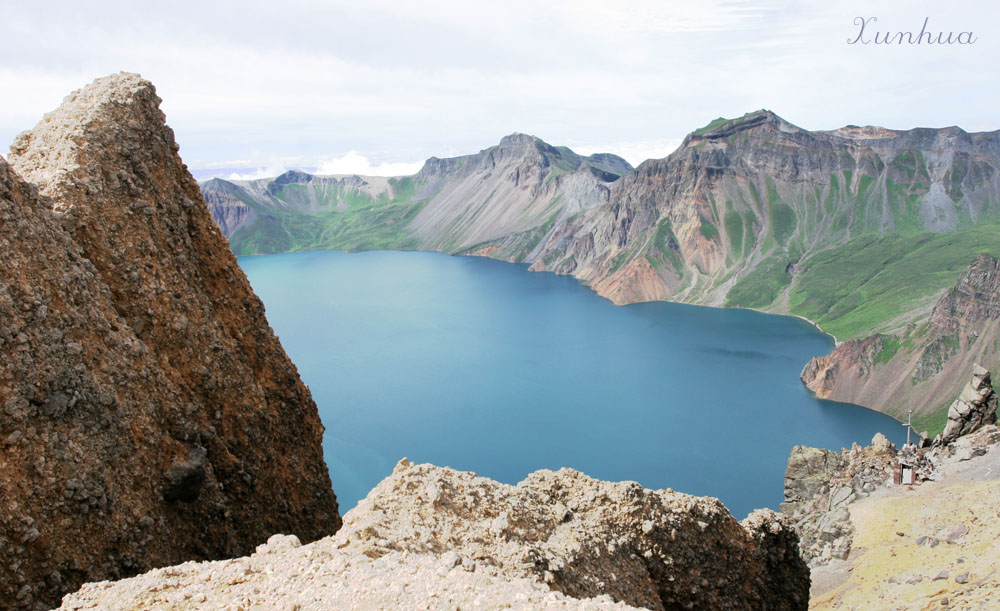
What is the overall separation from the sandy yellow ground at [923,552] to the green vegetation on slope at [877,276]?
298 ft

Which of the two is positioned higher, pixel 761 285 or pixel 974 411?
pixel 761 285

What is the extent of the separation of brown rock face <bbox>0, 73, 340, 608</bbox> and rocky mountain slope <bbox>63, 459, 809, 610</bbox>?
230 cm

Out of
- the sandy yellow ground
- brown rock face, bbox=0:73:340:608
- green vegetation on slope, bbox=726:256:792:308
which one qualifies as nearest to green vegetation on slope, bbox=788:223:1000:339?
green vegetation on slope, bbox=726:256:792:308

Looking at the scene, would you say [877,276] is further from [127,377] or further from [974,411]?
[127,377]

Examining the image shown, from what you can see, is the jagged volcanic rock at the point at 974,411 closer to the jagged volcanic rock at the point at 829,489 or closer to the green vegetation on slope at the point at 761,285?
the jagged volcanic rock at the point at 829,489

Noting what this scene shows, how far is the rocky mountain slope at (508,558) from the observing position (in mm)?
9477

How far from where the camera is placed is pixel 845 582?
3098cm

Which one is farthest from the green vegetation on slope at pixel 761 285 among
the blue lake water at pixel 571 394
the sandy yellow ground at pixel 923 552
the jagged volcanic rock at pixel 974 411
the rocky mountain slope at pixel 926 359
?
the sandy yellow ground at pixel 923 552

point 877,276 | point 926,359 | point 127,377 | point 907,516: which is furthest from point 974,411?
point 877,276

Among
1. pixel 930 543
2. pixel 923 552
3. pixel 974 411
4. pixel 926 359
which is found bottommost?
pixel 923 552

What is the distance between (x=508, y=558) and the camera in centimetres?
1317

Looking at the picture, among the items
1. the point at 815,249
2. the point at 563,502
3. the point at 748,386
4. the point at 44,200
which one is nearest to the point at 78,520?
the point at 44,200

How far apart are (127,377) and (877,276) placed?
6609 inches

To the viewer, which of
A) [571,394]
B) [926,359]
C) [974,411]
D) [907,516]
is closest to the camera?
[907,516]
